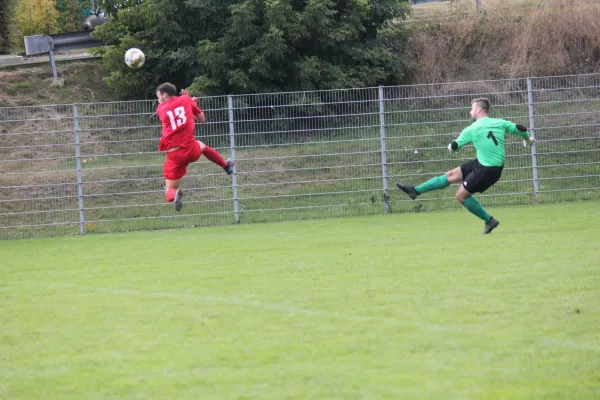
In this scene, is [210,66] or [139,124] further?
[210,66]

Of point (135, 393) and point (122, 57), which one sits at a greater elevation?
point (122, 57)

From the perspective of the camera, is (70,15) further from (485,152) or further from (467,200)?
(485,152)

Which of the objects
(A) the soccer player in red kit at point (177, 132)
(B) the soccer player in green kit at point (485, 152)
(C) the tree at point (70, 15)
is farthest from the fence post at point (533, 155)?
(C) the tree at point (70, 15)

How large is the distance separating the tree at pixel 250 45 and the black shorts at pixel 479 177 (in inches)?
433

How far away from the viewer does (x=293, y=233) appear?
15.0 metres

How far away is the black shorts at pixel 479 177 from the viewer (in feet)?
39.5

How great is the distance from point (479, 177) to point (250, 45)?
40.1 feet

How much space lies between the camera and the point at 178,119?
41.9 feet

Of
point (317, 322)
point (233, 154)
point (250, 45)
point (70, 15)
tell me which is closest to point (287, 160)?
point (233, 154)

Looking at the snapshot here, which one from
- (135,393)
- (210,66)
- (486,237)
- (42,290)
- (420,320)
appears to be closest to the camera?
(135,393)

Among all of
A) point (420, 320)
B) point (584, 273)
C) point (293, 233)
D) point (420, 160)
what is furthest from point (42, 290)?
point (420, 160)

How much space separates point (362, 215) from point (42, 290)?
10470mm

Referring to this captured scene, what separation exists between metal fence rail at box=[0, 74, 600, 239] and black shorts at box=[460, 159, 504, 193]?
21.9 feet

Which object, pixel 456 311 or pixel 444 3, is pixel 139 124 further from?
pixel 444 3
